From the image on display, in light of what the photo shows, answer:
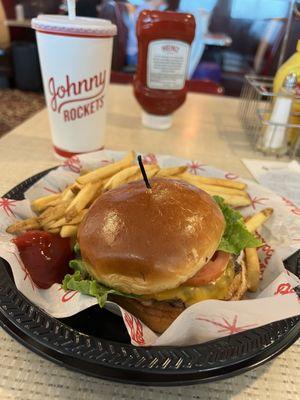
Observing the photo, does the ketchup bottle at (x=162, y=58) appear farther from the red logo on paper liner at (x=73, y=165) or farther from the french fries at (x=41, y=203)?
the french fries at (x=41, y=203)

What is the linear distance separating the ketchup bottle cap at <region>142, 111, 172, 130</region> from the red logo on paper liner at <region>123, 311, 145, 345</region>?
1634 millimetres

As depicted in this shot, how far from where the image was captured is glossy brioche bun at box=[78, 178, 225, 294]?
0.85 m

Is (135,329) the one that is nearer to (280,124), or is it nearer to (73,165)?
(73,165)

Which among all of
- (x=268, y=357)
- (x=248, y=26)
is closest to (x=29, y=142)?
(x=268, y=357)

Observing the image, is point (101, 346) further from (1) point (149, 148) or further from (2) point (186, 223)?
(1) point (149, 148)

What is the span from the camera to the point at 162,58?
6.47ft

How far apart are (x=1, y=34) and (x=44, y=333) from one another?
5.24 metres

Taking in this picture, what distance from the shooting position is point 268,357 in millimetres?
755

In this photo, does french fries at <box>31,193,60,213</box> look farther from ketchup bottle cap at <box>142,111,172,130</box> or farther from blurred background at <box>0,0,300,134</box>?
blurred background at <box>0,0,300,134</box>

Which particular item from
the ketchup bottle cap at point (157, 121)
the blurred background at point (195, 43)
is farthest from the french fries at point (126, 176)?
the blurred background at point (195, 43)

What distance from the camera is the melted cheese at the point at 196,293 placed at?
89 centimetres

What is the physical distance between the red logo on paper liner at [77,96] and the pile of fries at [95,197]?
34 centimetres

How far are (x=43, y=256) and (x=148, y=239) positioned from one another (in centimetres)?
32

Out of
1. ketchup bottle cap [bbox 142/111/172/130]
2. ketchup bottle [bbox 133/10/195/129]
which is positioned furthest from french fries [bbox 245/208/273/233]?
ketchup bottle cap [bbox 142/111/172/130]
